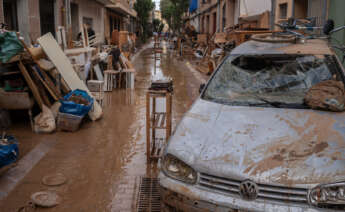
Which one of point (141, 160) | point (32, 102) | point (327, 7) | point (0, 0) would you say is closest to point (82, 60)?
point (0, 0)

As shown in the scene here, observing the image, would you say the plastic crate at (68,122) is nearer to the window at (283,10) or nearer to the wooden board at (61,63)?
the wooden board at (61,63)

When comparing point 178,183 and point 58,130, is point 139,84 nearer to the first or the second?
point 58,130

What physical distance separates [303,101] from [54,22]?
1179 cm

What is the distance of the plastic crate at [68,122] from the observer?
6336 millimetres

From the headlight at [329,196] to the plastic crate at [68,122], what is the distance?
16.2ft

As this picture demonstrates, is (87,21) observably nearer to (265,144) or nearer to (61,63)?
(61,63)

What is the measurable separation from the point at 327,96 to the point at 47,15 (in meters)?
12.2

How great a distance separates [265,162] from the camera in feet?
8.35

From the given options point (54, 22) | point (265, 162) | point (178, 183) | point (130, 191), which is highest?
point (54, 22)

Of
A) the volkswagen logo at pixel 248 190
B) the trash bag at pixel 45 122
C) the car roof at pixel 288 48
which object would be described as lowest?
the trash bag at pixel 45 122

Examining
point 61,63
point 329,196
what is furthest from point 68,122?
point 329,196

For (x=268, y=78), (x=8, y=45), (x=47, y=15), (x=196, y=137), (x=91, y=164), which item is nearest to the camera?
(x=196, y=137)

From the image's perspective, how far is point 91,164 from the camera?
16.3 ft

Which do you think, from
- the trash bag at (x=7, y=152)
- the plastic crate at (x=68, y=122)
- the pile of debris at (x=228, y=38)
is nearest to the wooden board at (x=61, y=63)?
the plastic crate at (x=68, y=122)
